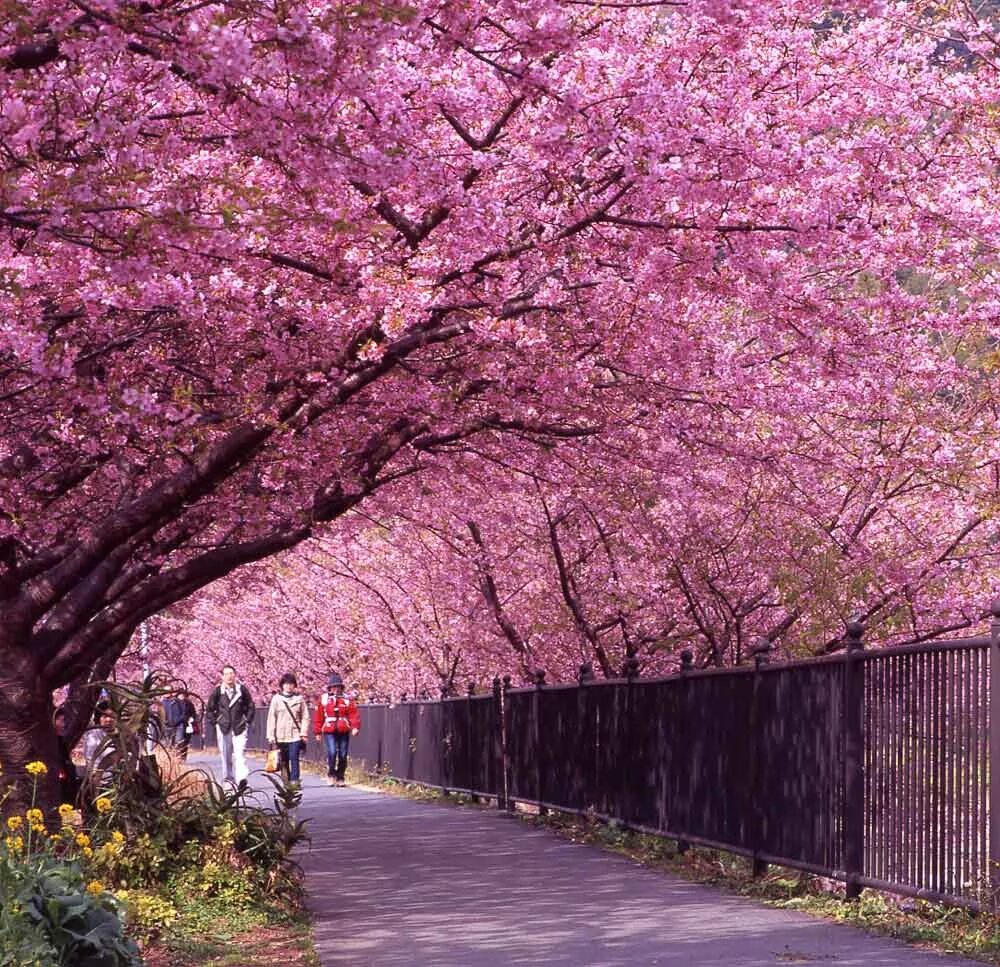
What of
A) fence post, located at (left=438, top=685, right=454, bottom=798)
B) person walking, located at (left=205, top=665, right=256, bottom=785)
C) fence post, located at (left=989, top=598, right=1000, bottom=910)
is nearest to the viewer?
fence post, located at (left=989, top=598, right=1000, bottom=910)

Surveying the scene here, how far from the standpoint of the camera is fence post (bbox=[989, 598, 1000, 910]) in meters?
10.2

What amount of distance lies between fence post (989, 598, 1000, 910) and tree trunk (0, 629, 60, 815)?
7345 mm

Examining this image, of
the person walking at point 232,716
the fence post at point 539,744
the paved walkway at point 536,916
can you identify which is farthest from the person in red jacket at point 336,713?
the paved walkway at point 536,916

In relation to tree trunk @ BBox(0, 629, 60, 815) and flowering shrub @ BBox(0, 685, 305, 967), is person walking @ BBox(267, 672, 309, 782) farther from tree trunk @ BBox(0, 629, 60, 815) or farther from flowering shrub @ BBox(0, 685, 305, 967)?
tree trunk @ BBox(0, 629, 60, 815)

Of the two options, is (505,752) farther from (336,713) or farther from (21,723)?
(21,723)

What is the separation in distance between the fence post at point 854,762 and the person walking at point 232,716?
14540 mm

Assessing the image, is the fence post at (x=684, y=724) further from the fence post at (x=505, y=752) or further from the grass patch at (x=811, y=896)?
the fence post at (x=505, y=752)

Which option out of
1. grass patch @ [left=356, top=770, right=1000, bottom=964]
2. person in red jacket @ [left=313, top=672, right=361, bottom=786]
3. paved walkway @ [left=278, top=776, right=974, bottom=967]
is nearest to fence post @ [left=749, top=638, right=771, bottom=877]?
grass patch @ [left=356, top=770, right=1000, bottom=964]

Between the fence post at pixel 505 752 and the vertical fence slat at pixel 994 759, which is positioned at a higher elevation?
the vertical fence slat at pixel 994 759

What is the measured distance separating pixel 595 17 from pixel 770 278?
216 centimetres

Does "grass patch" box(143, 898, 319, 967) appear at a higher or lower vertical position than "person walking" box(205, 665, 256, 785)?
lower

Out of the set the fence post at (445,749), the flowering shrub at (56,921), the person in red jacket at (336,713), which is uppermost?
the flowering shrub at (56,921)

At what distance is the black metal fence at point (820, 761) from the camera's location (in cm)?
1072

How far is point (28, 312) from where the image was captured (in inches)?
456
